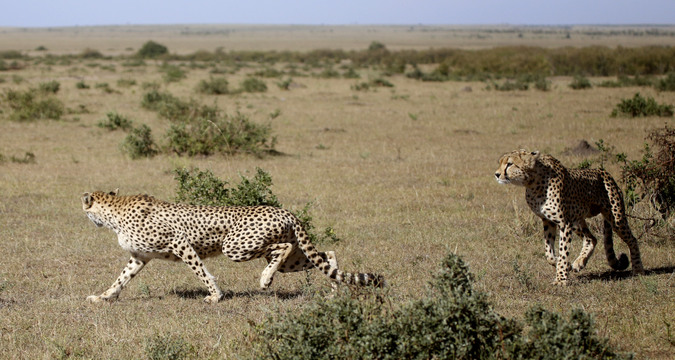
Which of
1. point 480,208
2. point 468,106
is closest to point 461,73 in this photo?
point 468,106

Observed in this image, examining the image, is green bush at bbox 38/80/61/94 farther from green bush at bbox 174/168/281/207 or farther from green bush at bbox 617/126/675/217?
green bush at bbox 617/126/675/217

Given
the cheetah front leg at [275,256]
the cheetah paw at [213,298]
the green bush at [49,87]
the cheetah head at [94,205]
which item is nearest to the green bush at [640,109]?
the cheetah front leg at [275,256]

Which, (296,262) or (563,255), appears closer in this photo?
(296,262)

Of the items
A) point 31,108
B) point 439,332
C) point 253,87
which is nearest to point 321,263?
point 439,332

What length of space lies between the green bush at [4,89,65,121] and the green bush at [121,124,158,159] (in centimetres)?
656

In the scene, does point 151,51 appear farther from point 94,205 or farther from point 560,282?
point 560,282

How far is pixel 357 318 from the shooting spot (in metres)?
4.29

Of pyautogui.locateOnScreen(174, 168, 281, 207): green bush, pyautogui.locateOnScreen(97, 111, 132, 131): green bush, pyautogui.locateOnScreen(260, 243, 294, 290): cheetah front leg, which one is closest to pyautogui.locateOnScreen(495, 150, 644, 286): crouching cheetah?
pyautogui.locateOnScreen(260, 243, 294, 290): cheetah front leg

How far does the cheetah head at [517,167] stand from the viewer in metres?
6.89

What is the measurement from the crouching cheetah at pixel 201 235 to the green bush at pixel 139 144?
8.96 meters

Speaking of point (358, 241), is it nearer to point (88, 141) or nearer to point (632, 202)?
point (632, 202)

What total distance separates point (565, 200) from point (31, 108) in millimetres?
17656

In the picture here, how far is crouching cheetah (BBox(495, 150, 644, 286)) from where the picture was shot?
6.96m

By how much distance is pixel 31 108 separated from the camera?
69.1ft
